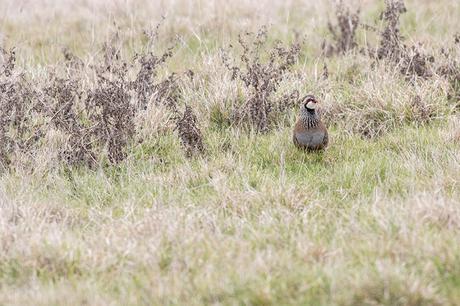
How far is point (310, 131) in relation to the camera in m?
6.06

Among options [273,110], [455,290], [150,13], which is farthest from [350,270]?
[150,13]

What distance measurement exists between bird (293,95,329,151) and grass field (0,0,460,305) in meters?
0.10

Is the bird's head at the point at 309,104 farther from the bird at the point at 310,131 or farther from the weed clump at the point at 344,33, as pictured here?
the weed clump at the point at 344,33

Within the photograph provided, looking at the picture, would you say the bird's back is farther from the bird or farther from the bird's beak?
the bird's beak

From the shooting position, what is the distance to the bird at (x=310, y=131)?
238 inches

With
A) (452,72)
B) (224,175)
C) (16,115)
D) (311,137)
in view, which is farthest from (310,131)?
(16,115)

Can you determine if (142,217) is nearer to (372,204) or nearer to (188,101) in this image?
(372,204)

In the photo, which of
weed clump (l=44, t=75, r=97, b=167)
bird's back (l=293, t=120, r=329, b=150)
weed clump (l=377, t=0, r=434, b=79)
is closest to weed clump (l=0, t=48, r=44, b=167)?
weed clump (l=44, t=75, r=97, b=167)

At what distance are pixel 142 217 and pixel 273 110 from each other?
2.31m

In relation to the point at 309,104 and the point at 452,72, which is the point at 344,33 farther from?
the point at 309,104

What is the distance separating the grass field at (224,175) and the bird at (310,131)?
100 mm

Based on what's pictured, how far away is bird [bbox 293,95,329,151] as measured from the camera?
605cm

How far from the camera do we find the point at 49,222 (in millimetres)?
4977

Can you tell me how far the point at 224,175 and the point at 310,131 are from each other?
34.3 inches
